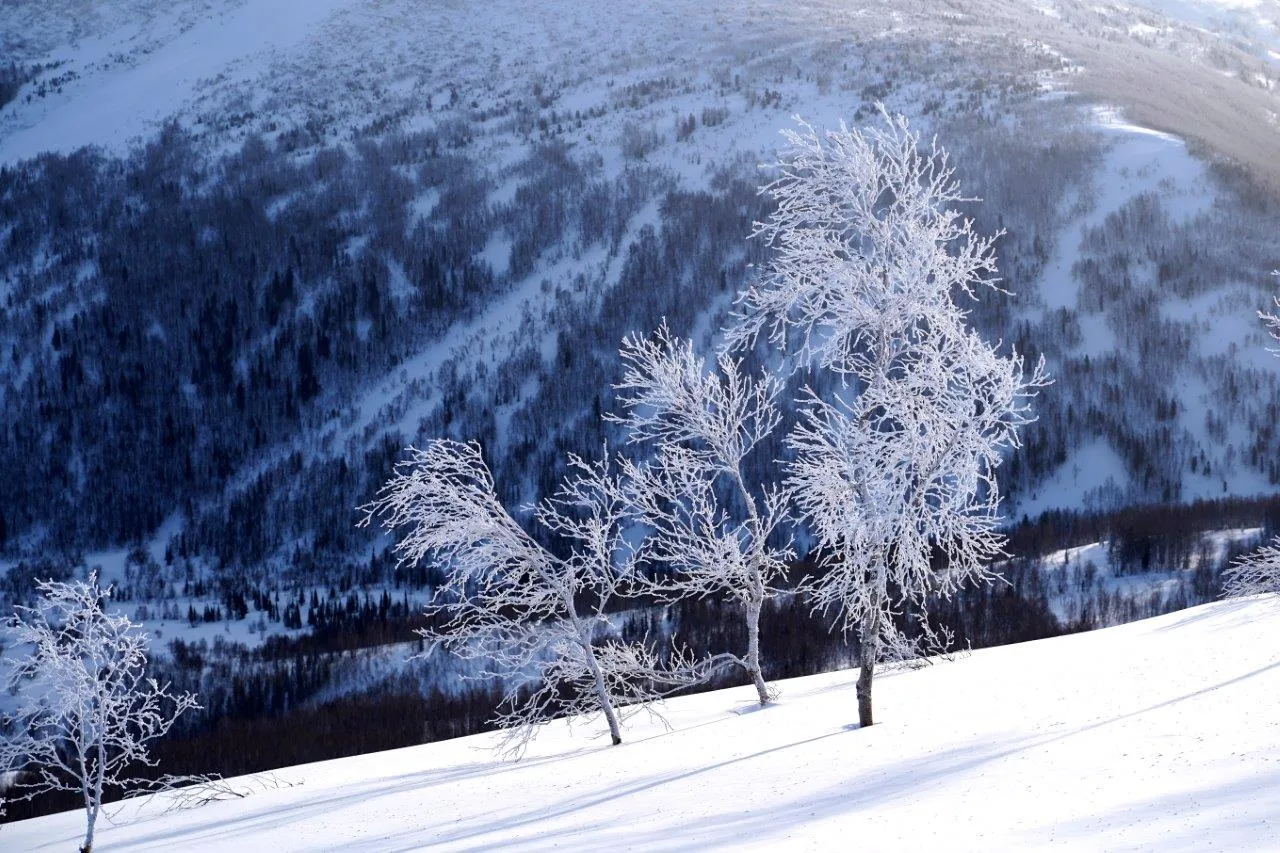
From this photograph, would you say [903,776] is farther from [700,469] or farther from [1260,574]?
[1260,574]

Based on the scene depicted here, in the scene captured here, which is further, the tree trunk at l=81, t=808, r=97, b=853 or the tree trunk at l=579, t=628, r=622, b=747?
the tree trunk at l=579, t=628, r=622, b=747

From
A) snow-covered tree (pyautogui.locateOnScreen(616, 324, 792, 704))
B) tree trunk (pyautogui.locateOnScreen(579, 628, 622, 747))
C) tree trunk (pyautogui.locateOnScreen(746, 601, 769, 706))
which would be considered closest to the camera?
snow-covered tree (pyautogui.locateOnScreen(616, 324, 792, 704))

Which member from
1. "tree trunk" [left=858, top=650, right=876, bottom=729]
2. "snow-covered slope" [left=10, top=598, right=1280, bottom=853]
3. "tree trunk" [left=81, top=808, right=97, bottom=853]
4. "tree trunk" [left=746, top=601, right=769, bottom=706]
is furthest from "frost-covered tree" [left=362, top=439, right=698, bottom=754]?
"tree trunk" [left=81, top=808, right=97, bottom=853]

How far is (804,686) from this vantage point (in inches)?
1566

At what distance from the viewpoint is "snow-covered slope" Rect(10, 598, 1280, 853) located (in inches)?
574

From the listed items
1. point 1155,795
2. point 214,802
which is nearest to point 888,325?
point 1155,795

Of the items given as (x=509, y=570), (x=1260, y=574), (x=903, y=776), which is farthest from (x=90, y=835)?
(x=1260, y=574)

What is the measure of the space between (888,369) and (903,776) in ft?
25.9

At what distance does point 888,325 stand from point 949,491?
133 inches

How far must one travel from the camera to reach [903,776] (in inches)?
727

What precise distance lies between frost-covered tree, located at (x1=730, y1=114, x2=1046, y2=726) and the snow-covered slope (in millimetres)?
3474

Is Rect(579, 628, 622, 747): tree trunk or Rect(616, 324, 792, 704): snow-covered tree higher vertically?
Rect(616, 324, 792, 704): snow-covered tree

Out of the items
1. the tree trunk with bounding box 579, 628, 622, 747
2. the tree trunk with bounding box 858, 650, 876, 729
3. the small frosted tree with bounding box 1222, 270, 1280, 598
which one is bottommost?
the tree trunk with bounding box 579, 628, 622, 747

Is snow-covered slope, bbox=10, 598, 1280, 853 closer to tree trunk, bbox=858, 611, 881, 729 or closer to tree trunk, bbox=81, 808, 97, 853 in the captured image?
tree trunk, bbox=81, 808, 97, 853
